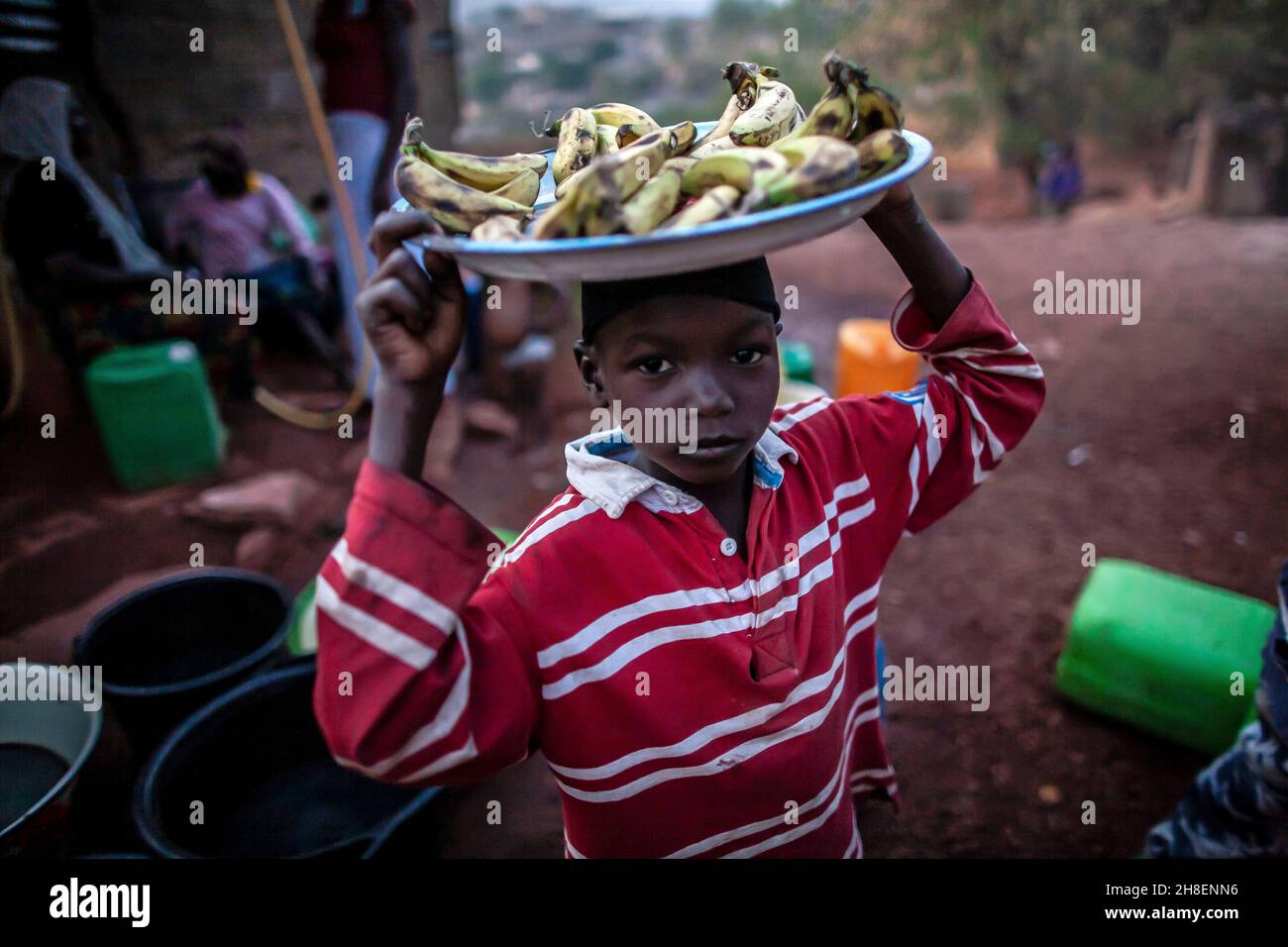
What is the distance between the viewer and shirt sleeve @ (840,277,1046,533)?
60.1 inches

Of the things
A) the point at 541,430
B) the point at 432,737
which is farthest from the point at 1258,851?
the point at 541,430

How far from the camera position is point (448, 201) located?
1157 mm

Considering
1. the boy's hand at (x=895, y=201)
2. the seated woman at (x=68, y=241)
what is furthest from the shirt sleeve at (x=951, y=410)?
the seated woman at (x=68, y=241)

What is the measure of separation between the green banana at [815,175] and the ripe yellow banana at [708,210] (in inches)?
2.0

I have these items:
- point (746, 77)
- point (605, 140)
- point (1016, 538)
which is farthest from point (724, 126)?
point (1016, 538)

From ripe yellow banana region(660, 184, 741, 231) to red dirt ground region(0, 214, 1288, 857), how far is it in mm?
2404

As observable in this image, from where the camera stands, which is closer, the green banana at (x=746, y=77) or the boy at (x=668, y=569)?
the boy at (x=668, y=569)

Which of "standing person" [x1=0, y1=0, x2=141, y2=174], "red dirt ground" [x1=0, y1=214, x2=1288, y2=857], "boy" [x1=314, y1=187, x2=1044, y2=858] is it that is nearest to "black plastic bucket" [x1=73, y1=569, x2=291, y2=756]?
"red dirt ground" [x1=0, y1=214, x2=1288, y2=857]

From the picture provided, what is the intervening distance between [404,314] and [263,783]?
7.78 ft

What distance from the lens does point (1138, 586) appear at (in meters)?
2.98

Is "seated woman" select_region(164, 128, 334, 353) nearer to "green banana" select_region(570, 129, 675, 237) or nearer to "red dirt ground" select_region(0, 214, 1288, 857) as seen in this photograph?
"red dirt ground" select_region(0, 214, 1288, 857)

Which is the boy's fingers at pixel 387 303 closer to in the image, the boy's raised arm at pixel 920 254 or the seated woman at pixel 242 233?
the boy's raised arm at pixel 920 254

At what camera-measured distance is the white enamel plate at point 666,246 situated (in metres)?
0.88

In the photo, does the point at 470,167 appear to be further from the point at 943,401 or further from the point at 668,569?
the point at 943,401
